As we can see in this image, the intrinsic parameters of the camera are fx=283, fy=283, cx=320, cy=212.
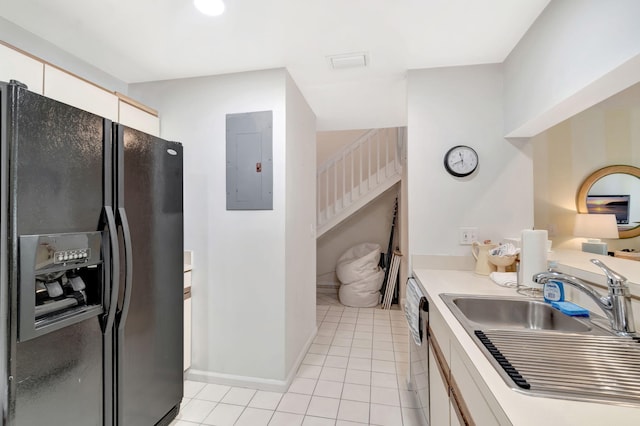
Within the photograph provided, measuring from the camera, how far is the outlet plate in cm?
205

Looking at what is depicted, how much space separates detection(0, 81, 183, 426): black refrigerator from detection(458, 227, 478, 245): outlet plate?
77.6 inches

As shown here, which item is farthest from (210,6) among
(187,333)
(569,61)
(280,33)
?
(187,333)

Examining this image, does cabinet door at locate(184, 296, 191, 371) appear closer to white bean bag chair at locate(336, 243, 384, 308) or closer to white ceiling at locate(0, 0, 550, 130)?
white ceiling at locate(0, 0, 550, 130)

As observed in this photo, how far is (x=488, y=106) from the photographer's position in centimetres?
206

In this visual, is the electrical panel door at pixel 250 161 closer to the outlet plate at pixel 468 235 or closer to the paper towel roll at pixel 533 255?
the outlet plate at pixel 468 235

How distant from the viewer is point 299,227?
2.52 meters

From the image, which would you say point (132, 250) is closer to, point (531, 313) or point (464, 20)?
point (531, 313)

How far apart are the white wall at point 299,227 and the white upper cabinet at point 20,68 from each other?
1435 mm

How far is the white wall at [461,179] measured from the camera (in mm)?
2021

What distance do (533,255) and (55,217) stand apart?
2.27 m

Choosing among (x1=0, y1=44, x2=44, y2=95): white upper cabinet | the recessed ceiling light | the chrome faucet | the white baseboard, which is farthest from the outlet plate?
(x1=0, y1=44, x2=44, y2=95): white upper cabinet

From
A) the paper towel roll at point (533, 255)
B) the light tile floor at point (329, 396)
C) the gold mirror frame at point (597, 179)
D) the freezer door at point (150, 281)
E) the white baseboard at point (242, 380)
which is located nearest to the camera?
the freezer door at point (150, 281)

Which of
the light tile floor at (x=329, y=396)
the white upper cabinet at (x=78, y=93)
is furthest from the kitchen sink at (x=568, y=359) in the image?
the white upper cabinet at (x=78, y=93)

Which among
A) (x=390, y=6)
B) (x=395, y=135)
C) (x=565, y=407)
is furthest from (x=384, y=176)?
(x=565, y=407)
